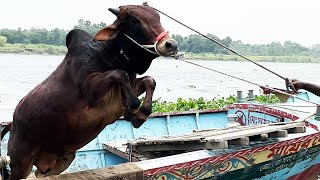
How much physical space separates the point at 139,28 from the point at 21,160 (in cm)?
155

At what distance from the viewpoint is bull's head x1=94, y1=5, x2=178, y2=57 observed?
3.33m

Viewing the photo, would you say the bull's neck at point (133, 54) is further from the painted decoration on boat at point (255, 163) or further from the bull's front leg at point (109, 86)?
the painted decoration on boat at point (255, 163)

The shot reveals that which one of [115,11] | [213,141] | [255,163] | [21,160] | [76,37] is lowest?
[255,163]

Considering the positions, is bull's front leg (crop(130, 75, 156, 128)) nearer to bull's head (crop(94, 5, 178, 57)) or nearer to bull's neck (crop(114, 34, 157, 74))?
bull's neck (crop(114, 34, 157, 74))

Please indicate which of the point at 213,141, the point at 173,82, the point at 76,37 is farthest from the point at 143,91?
the point at 173,82

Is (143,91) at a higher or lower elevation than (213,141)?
higher

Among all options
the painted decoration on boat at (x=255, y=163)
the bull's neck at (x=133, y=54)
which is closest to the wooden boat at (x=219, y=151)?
the painted decoration on boat at (x=255, y=163)

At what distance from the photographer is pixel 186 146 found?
15.2ft

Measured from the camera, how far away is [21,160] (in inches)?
154

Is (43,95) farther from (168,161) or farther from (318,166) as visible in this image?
(318,166)

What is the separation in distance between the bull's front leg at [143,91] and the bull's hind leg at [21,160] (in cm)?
105

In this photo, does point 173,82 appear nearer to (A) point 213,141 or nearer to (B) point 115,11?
(A) point 213,141

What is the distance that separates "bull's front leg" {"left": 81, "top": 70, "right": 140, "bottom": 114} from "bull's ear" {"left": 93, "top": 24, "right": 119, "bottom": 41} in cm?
27

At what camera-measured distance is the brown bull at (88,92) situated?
133 inches
